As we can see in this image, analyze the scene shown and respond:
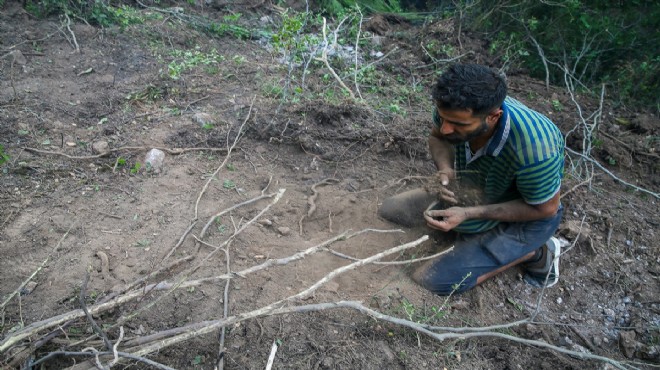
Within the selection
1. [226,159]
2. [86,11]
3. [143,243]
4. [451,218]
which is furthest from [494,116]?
[86,11]

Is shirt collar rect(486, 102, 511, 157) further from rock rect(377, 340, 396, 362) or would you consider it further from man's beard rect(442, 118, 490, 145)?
rock rect(377, 340, 396, 362)

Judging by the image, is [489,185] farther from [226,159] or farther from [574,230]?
[226,159]

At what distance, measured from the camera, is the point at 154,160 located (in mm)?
3158

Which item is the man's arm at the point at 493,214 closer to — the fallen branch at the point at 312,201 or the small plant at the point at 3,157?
the fallen branch at the point at 312,201

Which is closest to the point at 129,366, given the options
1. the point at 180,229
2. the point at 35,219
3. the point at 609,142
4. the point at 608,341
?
the point at 180,229

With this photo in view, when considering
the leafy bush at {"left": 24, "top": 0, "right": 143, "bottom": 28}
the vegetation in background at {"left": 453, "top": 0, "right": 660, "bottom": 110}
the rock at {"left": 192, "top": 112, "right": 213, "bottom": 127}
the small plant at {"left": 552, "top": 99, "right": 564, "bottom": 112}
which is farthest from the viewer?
the vegetation in background at {"left": 453, "top": 0, "right": 660, "bottom": 110}

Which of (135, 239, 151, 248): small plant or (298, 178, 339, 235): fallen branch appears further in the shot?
(298, 178, 339, 235): fallen branch

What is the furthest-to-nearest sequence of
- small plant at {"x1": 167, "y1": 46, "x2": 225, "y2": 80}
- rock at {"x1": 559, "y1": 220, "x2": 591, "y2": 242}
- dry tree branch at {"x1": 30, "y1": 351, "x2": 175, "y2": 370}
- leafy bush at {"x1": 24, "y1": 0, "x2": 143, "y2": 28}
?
leafy bush at {"x1": 24, "y1": 0, "x2": 143, "y2": 28}
small plant at {"x1": 167, "y1": 46, "x2": 225, "y2": 80}
rock at {"x1": 559, "y1": 220, "x2": 591, "y2": 242}
dry tree branch at {"x1": 30, "y1": 351, "x2": 175, "y2": 370}

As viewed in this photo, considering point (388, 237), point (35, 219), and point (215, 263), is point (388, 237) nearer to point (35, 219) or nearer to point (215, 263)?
point (215, 263)

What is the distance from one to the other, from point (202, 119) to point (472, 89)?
7.42ft

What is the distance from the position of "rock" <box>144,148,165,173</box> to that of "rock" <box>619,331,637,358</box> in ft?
10.0

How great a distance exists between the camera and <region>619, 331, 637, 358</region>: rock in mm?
2500

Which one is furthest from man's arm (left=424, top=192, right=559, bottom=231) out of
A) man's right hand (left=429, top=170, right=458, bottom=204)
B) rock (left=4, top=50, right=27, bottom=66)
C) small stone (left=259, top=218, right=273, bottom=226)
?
rock (left=4, top=50, right=27, bottom=66)

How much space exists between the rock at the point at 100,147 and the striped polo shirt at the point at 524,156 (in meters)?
2.50
